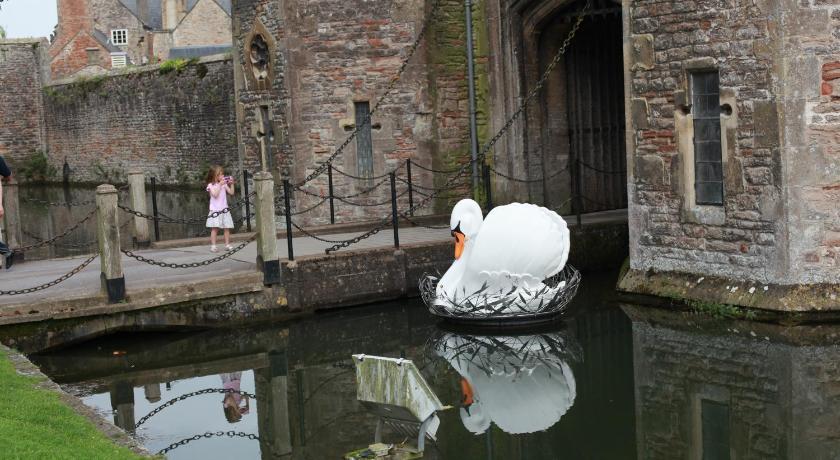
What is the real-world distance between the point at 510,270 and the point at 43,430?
585cm

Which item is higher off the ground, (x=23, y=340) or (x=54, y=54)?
(x=54, y=54)

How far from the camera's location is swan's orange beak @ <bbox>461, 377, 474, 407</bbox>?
9.87 m

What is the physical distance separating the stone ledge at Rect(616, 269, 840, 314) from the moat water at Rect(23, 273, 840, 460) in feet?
0.92

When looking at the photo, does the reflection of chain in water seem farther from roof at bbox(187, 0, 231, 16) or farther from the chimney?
the chimney

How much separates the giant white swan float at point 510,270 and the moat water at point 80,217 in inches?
323

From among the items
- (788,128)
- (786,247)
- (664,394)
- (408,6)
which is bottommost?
(664,394)

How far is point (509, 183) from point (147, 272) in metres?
5.72

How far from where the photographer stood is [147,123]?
35062 mm

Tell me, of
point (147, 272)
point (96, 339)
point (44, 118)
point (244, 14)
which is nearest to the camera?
point (96, 339)

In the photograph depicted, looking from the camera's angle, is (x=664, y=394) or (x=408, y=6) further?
(x=408, y=6)

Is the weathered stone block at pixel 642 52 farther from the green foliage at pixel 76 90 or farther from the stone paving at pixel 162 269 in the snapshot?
the green foliage at pixel 76 90

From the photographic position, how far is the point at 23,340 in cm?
1216

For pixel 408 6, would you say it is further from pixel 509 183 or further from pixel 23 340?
pixel 23 340

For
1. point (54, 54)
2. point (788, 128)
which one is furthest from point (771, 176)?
point (54, 54)
